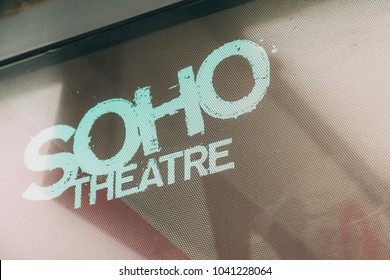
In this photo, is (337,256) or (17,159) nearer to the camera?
(337,256)

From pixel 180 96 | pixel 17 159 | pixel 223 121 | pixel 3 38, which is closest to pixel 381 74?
pixel 223 121

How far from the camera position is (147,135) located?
1.09m

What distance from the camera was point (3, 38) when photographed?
1.40m

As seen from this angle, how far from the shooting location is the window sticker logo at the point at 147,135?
3.33 feet

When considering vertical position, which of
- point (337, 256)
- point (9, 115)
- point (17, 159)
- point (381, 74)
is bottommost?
point (337, 256)

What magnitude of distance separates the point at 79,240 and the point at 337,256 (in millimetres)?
585

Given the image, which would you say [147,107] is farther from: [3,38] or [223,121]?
[3,38]

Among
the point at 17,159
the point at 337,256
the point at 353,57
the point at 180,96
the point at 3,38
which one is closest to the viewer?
the point at 337,256

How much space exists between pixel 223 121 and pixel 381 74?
0.35 m

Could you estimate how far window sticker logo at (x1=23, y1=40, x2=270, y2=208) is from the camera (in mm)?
1016

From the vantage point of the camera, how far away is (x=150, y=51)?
3.90 ft

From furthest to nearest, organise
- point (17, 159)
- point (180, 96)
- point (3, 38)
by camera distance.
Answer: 1. point (3, 38)
2. point (17, 159)
3. point (180, 96)

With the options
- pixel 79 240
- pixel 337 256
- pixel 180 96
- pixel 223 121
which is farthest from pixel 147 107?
pixel 337 256
